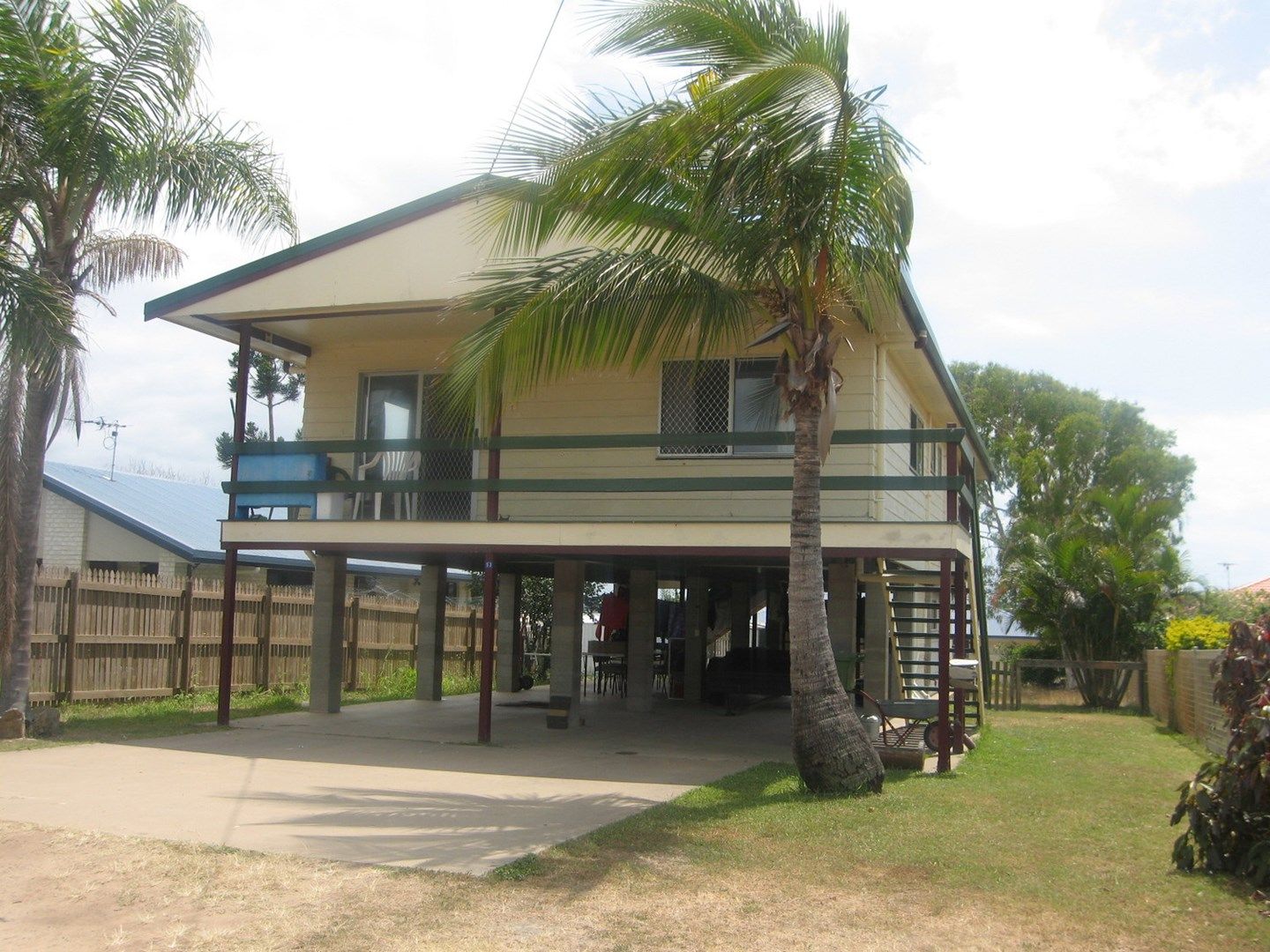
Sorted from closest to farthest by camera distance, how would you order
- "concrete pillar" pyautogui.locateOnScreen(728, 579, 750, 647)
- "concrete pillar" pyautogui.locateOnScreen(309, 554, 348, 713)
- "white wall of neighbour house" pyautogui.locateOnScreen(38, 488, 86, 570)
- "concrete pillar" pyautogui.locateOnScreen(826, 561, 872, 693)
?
1. "concrete pillar" pyautogui.locateOnScreen(826, 561, 872, 693)
2. "concrete pillar" pyautogui.locateOnScreen(309, 554, 348, 713)
3. "concrete pillar" pyautogui.locateOnScreen(728, 579, 750, 647)
4. "white wall of neighbour house" pyautogui.locateOnScreen(38, 488, 86, 570)

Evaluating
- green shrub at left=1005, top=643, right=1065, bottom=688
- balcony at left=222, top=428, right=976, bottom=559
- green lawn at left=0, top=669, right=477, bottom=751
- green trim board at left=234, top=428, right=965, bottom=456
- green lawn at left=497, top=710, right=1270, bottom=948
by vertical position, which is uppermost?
green trim board at left=234, top=428, right=965, bottom=456

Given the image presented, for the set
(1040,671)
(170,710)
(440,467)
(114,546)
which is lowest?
(170,710)

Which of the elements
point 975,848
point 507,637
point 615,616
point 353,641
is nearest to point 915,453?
point 615,616

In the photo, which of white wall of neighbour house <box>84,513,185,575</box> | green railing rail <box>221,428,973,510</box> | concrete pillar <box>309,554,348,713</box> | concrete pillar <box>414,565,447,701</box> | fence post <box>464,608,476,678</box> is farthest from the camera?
white wall of neighbour house <box>84,513,185,575</box>

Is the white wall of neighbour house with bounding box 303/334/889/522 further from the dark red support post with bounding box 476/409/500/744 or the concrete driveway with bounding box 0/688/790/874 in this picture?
the concrete driveway with bounding box 0/688/790/874

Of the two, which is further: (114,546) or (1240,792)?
(114,546)

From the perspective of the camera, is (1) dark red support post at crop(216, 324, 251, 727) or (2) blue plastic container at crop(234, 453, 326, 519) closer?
(1) dark red support post at crop(216, 324, 251, 727)

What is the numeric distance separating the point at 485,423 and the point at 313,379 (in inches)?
134

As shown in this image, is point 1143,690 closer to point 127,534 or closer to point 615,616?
point 615,616

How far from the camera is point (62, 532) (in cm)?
2598

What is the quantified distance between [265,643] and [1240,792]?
15.7 m

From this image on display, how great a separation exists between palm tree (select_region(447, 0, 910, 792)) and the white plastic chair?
445cm

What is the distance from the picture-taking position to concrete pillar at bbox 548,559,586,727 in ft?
51.5

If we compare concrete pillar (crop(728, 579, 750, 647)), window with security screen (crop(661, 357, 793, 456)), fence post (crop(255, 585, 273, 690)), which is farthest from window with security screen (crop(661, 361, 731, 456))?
concrete pillar (crop(728, 579, 750, 647))
